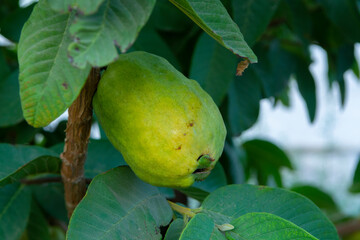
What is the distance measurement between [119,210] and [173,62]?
0.42 m

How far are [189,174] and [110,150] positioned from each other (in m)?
0.30

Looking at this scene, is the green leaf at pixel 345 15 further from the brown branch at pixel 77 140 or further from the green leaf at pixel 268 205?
the brown branch at pixel 77 140

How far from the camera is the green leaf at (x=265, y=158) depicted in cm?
135

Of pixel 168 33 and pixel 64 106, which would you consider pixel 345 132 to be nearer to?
pixel 168 33

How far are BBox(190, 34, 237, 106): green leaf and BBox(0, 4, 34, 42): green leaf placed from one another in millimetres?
349

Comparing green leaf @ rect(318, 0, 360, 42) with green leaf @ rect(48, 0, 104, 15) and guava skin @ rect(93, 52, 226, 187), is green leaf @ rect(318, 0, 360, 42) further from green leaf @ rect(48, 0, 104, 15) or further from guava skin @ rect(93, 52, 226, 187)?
green leaf @ rect(48, 0, 104, 15)

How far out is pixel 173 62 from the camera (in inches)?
35.1

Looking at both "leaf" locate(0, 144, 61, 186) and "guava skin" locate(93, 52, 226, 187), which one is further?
"leaf" locate(0, 144, 61, 186)

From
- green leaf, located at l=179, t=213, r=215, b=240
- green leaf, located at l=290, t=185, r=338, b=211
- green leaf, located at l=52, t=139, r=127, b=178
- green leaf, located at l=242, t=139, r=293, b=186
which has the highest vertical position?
green leaf, located at l=179, t=213, r=215, b=240

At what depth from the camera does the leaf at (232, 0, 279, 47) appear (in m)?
0.83

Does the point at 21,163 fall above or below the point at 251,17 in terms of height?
below

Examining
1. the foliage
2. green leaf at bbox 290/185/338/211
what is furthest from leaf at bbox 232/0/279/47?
green leaf at bbox 290/185/338/211

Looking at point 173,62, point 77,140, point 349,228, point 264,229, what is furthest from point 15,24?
point 349,228

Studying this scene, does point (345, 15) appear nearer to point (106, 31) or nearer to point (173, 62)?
point (173, 62)
